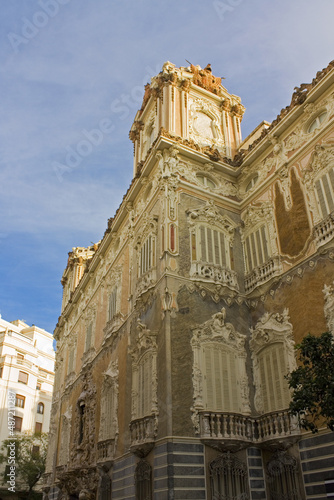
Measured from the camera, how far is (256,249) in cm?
1792

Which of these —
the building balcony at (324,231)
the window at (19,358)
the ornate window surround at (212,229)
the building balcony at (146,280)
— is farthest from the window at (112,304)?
the window at (19,358)

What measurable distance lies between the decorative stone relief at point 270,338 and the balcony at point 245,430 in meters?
0.72

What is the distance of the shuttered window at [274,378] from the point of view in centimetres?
1417

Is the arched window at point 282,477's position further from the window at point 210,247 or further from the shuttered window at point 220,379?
the window at point 210,247

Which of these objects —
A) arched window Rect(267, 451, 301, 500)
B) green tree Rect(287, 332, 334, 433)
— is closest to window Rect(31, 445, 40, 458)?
arched window Rect(267, 451, 301, 500)

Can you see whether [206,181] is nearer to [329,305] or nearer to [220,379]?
[329,305]

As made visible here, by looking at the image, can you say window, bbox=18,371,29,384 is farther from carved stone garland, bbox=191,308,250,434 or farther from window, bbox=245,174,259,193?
carved stone garland, bbox=191,308,250,434

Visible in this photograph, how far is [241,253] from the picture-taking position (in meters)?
18.6

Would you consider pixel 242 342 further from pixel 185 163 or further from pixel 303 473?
pixel 185 163

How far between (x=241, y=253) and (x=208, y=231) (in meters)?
1.64

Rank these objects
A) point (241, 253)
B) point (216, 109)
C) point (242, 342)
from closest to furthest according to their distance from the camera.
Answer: point (242, 342) → point (241, 253) → point (216, 109)

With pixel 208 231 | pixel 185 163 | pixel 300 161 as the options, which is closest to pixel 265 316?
pixel 208 231

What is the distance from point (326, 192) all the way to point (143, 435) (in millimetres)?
9773

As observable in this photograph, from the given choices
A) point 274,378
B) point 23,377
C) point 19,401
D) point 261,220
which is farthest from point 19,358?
point 274,378
